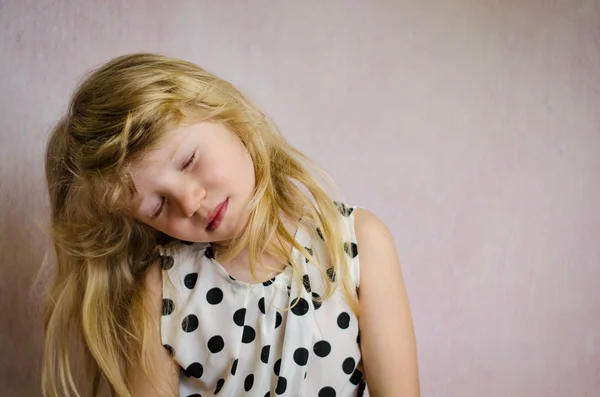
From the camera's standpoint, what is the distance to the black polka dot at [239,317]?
0.87 meters

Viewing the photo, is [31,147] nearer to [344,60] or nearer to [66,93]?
[66,93]

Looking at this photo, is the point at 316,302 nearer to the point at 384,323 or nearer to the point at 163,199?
the point at 384,323

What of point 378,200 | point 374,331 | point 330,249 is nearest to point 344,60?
point 378,200

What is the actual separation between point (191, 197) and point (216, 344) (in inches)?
9.5

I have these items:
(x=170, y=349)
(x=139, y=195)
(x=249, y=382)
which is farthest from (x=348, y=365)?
(x=139, y=195)

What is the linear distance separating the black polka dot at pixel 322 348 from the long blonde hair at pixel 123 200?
66 mm

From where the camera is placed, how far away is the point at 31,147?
103 cm

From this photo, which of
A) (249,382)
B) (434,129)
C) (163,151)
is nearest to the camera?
(163,151)

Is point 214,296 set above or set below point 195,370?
above

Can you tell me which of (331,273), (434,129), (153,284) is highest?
(434,129)

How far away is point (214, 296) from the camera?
894 mm

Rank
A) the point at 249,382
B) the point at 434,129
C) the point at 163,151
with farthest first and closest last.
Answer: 1. the point at 434,129
2. the point at 249,382
3. the point at 163,151

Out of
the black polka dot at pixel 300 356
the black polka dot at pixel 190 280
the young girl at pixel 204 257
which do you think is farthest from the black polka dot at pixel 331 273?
the black polka dot at pixel 190 280

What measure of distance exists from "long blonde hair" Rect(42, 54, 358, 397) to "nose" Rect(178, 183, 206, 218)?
71mm
